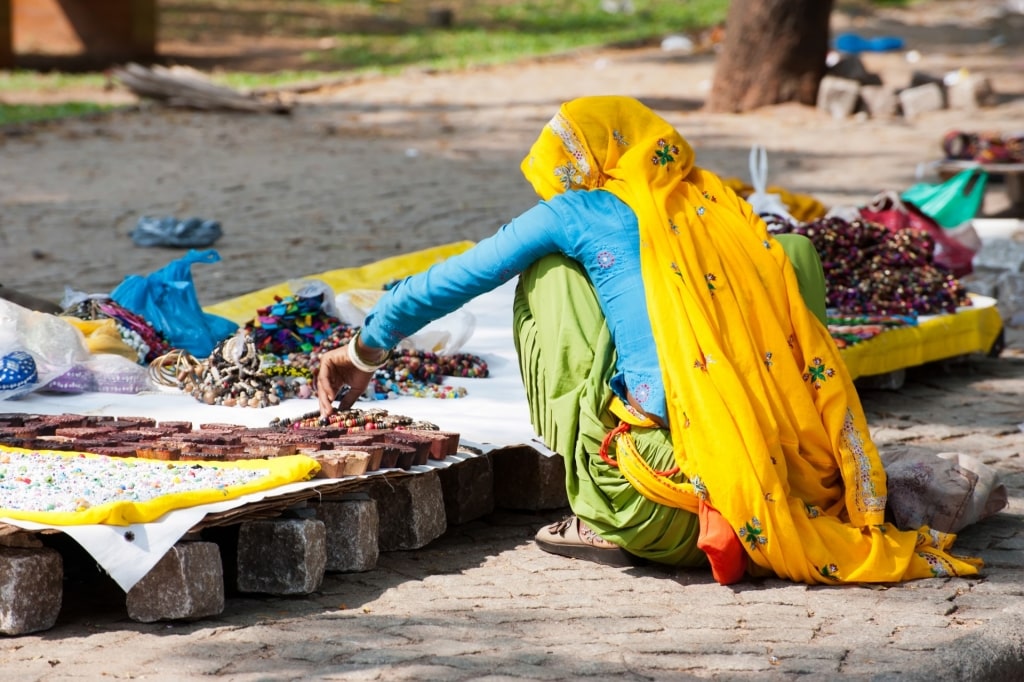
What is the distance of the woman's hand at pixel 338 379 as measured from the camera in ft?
13.7

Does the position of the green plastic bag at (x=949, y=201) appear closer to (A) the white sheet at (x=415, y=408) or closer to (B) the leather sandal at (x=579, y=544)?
(A) the white sheet at (x=415, y=408)

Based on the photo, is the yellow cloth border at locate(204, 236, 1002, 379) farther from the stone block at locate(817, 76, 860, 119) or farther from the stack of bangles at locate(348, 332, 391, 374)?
the stone block at locate(817, 76, 860, 119)

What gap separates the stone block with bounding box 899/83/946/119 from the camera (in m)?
12.8

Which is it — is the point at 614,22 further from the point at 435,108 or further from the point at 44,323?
the point at 44,323

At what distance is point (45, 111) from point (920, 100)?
26.3ft

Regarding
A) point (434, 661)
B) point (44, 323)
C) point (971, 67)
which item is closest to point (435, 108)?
point (971, 67)

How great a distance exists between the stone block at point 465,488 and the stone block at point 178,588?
1012 millimetres

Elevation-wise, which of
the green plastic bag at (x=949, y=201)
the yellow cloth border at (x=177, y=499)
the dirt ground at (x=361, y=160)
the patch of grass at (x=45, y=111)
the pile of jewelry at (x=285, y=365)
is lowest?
the yellow cloth border at (x=177, y=499)

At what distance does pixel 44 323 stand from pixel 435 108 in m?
8.69

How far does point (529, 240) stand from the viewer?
3783mm

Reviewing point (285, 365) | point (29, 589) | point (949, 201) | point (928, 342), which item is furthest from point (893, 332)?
point (29, 589)

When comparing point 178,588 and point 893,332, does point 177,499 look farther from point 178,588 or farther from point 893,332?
point 893,332

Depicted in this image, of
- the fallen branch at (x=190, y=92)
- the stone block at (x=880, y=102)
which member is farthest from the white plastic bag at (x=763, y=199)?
the fallen branch at (x=190, y=92)

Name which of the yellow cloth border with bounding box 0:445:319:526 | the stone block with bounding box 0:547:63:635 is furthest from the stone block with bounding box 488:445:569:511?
the stone block with bounding box 0:547:63:635
